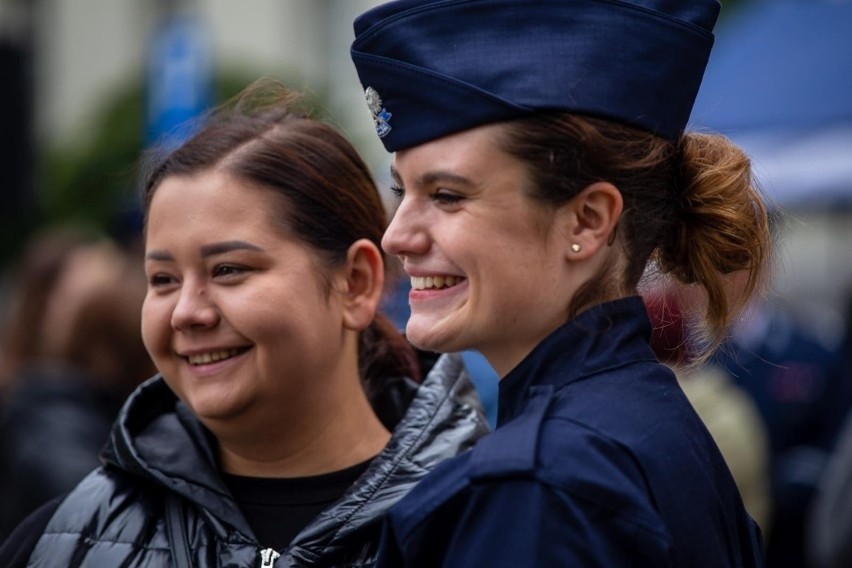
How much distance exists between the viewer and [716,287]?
7.67ft

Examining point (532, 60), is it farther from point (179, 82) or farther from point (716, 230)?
point (179, 82)

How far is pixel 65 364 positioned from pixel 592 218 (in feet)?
10.8

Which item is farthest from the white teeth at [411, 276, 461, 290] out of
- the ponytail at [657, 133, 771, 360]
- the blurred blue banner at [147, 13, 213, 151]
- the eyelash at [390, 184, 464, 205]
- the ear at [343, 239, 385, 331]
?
the blurred blue banner at [147, 13, 213, 151]

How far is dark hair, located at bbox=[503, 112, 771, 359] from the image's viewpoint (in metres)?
2.07

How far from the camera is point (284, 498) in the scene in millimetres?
2686

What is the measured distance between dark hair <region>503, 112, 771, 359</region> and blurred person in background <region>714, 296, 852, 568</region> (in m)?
4.02

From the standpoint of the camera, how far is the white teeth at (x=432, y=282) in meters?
2.15

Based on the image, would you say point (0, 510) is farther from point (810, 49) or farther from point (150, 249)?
point (810, 49)

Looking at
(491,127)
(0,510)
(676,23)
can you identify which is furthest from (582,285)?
(0,510)

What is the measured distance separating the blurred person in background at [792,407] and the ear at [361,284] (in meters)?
3.77

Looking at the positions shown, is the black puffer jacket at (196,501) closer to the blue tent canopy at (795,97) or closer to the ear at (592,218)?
the ear at (592,218)

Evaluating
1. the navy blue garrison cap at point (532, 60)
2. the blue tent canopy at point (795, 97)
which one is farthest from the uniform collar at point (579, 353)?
the blue tent canopy at point (795, 97)

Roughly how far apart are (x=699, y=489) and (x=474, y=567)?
0.35 meters

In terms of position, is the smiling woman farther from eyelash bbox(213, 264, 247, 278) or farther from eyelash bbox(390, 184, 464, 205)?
eyelash bbox(390, 184, 464, 205)
